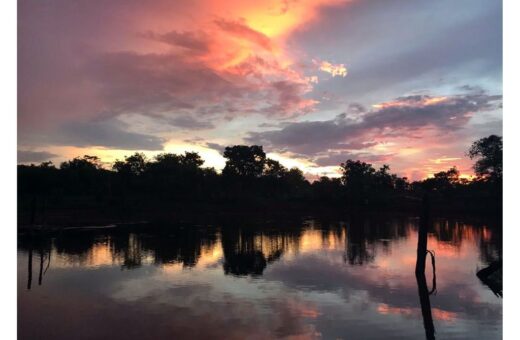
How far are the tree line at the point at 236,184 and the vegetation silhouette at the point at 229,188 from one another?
5.1 inches

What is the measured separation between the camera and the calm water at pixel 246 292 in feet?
31.7

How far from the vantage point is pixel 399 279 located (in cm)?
1512

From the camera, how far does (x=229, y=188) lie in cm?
6594

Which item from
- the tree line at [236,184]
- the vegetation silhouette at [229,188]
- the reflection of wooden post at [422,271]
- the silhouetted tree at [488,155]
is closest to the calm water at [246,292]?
the reflection of wooden post at [422,271]

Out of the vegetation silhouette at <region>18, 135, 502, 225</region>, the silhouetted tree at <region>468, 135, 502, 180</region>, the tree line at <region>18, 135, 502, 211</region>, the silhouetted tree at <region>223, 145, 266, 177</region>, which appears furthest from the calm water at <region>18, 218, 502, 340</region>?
the silhouetted tree at <region>223, 145, 266, 177</region>

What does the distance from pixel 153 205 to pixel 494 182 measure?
4527 centimetres

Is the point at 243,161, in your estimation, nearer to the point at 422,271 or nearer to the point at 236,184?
the point at 236,184

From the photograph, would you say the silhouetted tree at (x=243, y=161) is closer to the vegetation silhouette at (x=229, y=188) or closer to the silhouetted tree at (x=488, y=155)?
the vegetation silhouette at (x=229, y=188)

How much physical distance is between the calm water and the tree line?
2604cm

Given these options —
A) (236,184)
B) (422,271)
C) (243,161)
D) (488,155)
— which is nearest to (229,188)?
(236,184)
